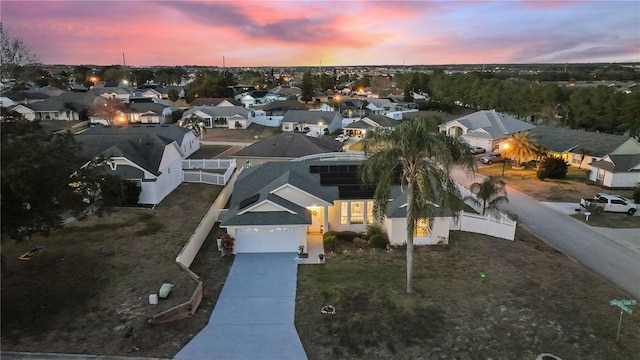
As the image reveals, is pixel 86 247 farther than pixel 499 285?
Yes

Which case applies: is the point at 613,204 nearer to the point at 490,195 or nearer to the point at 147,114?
the point at 490,195

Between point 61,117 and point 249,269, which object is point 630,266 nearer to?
point 249,269

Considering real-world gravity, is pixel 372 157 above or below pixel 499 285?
above

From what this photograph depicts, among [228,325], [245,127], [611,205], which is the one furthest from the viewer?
[245,127]

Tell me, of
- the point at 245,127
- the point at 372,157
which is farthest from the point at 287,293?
the point at 245,127

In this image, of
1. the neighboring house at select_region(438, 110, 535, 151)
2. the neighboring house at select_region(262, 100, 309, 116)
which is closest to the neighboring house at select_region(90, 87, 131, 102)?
the neighboring house at select_region(262, 100, 309, 116)

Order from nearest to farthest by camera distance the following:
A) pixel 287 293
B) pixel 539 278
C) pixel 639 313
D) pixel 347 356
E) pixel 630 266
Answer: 1. pixel 347 356
2. pixel 639 313
3. pixel 287 293
4. pixel 539 278
5. pixel 630 266
